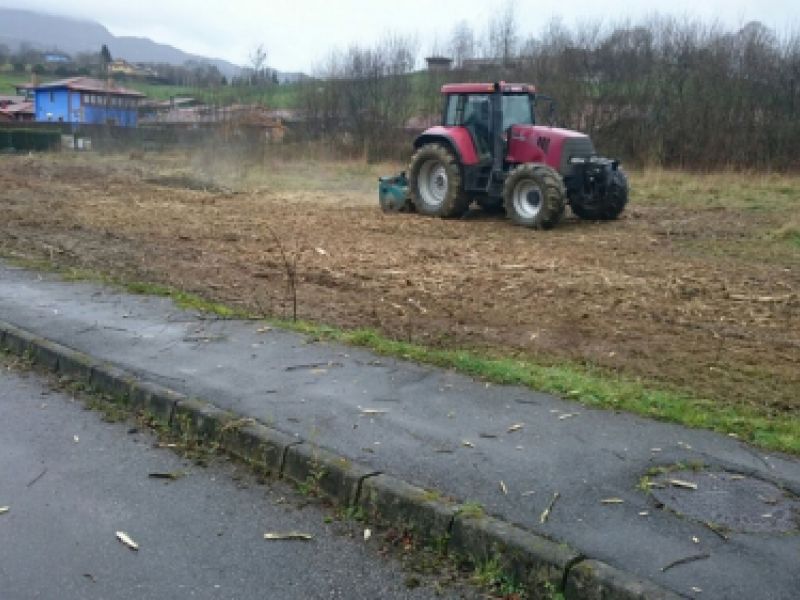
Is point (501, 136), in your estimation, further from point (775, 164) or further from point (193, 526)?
point (775, 164)

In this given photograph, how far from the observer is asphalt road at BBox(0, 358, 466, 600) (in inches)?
165

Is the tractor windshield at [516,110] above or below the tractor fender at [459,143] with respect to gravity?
above

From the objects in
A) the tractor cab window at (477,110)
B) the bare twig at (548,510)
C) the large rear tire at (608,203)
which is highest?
the tractor cab window at (477,110)

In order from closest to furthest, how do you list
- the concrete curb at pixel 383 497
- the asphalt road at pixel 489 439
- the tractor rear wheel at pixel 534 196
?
the concrete curb at pixel 383 497 → the asphalt road at pixel 489 439 → the tractor rear wheel at pixel 534 196

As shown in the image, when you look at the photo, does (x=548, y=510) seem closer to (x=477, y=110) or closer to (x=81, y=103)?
(x=477, y=110)

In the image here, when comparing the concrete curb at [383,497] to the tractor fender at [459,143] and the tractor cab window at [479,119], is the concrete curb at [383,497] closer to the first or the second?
the tractor fender at [459,143]

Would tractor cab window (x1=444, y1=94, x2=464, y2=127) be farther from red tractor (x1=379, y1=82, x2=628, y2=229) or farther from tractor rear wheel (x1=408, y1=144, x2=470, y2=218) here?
tractor rear wheel (x1=408, y1=144, x2=470, y2=218)

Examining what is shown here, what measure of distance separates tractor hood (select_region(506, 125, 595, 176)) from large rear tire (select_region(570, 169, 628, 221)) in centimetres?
75

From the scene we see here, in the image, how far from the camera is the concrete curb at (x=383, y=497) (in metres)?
4.07

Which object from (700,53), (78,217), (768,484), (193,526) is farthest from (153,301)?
(700,53)

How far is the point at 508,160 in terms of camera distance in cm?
1828

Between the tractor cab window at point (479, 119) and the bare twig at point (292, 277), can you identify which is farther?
the tractor cab window at point (479, 119)

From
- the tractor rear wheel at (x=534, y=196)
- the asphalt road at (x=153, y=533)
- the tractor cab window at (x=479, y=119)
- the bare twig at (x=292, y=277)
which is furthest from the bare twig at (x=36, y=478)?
the tractor cab window at (x=479, y=119)

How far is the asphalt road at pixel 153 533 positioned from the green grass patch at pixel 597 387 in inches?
96.8
